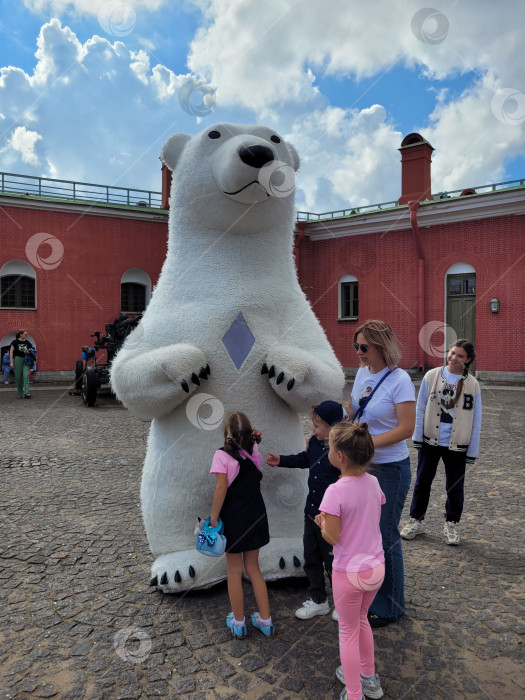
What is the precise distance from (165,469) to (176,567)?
492mm

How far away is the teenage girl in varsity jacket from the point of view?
3.52 metres

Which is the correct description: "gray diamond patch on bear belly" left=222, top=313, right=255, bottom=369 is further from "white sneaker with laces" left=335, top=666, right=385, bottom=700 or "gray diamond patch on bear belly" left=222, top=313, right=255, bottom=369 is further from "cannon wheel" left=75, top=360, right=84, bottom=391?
"cannon wheel" left=75, top=360, right=84, bottom=391

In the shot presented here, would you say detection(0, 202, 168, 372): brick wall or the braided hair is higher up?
detection(0, 202, 168, 372): brick wall

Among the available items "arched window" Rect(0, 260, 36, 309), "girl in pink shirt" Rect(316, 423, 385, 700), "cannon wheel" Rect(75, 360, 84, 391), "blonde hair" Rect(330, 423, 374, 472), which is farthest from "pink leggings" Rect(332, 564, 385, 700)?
"arched window" Rect(0, 260, 36, 309)

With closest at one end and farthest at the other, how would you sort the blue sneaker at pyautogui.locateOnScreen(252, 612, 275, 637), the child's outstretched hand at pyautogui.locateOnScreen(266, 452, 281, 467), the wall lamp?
the blue sneaker at pyautogui.locateOnScreen(252, 612, 275, 637)
the child's outstretched hand at pyautogui.locateOnScreen(266, 452, 281, 467)
the wall lamp

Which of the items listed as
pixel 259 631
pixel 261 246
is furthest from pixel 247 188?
pixel 259 631

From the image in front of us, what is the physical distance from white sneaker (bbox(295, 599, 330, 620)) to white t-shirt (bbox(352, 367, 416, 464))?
77cm

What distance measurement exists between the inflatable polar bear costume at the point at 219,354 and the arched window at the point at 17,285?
42.5 feet

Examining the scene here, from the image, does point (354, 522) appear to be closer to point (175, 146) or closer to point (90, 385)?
point (175, 146)

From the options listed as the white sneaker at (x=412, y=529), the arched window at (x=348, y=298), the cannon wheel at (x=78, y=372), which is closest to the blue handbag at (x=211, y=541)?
the white sneaker at (x=412, y=529)

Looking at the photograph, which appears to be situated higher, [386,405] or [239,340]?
[239,340]

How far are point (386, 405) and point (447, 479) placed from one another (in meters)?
1.56

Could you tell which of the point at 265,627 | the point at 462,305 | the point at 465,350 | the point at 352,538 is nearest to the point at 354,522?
the point at 352,538

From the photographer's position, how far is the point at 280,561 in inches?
107
